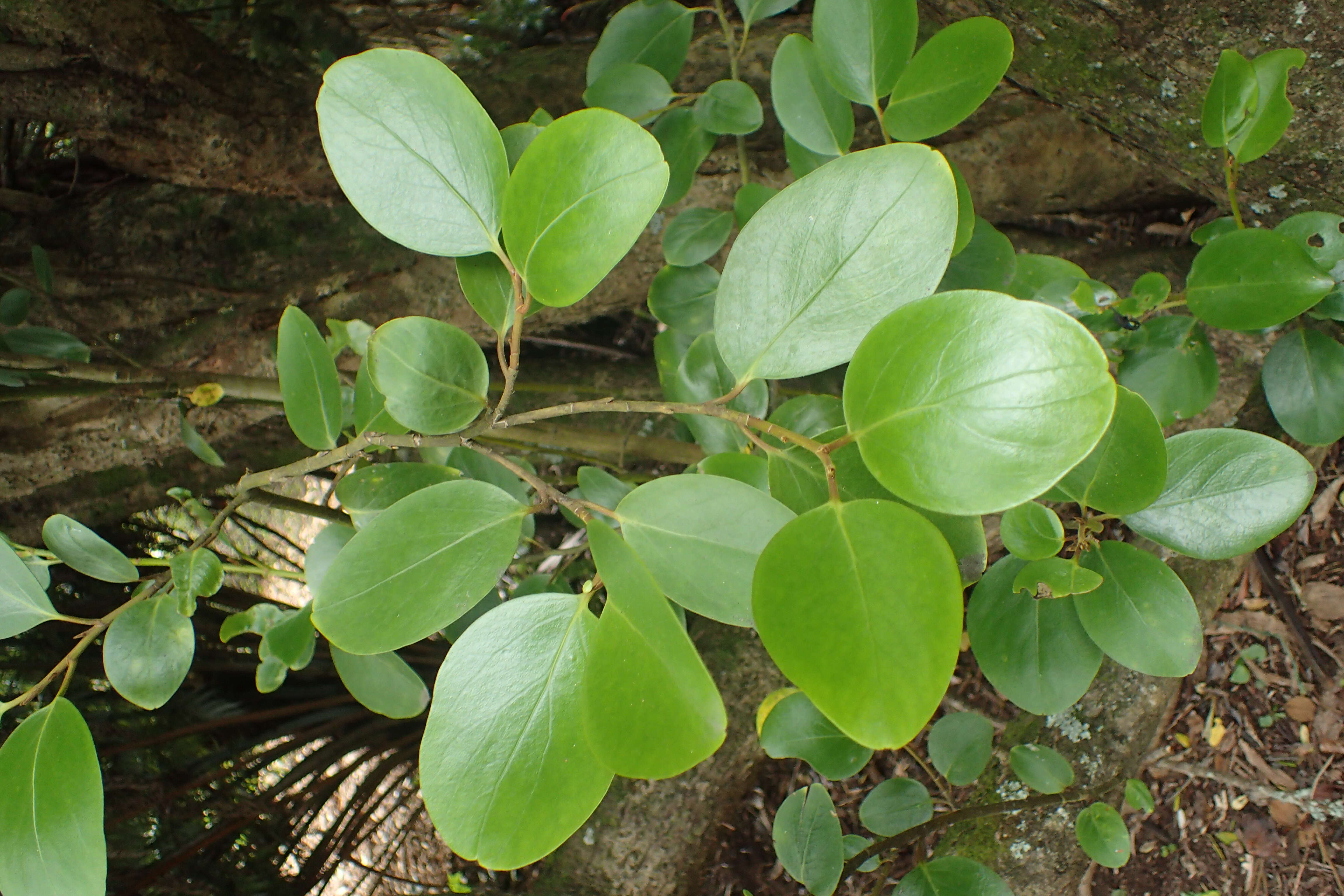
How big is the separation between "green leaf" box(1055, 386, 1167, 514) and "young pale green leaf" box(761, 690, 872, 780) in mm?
427

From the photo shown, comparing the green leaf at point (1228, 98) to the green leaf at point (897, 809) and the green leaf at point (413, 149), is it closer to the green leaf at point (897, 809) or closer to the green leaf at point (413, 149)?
the green leaf at point (413, 149)

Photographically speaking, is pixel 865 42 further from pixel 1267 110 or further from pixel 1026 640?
pixel 1026 640

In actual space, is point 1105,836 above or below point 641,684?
below

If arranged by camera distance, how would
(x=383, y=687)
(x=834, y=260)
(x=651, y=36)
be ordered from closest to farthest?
(x=834, y=260), (x=383, y=687), (x=651, y=36)

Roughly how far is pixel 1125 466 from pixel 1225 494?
14cm

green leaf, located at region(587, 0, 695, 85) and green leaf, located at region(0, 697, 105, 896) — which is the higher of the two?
green leaf, located at region(587, 0, 695, 85)

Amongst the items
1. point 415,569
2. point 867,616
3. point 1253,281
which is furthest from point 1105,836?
point 415,569

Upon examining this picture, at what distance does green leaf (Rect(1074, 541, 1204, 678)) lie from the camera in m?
0.65

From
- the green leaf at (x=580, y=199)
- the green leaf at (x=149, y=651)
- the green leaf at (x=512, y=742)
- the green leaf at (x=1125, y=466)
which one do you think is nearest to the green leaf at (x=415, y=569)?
the green leaf at (x=512, y=742)

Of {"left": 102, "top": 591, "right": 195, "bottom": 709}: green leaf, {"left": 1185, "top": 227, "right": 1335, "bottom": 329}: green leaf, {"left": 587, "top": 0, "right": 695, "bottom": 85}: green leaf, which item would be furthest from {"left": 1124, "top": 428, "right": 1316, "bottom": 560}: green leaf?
{"left": 102, "top": 591, "right": 195, "bottom": 709}: green leaf

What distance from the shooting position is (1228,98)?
0.73m

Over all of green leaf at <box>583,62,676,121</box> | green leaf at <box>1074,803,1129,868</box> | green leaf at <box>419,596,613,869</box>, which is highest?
green leaf at <box>583,62,676,121</box>

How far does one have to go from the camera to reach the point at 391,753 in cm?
147

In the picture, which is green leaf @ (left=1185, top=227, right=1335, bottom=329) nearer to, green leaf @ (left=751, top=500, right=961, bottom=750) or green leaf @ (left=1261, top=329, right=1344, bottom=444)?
green leaf @ (left=1261, top=329, right=1344, bottom=444)
